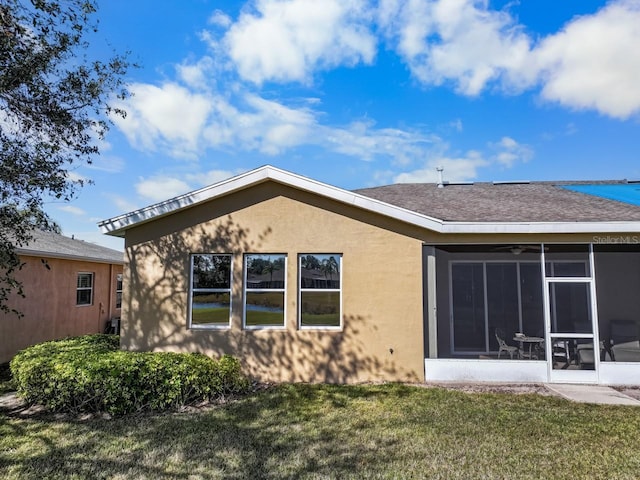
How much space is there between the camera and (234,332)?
9.07 m

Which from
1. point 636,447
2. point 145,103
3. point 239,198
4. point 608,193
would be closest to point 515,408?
point 636,447

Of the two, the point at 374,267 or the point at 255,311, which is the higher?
the point at 374,267

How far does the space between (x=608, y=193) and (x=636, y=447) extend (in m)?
9.10

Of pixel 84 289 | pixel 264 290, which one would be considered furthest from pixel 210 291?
pixel 84 289

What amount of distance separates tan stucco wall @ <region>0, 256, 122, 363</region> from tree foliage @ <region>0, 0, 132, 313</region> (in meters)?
5.00

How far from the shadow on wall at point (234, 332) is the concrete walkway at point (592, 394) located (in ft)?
10.0

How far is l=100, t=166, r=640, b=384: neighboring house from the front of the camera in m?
8.88

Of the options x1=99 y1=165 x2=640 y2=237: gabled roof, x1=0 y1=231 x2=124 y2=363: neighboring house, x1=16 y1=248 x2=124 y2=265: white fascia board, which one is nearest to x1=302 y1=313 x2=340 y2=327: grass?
x1=99 y1=165 x2=640 y2=237: gabled roof

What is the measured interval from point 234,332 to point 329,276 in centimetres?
264

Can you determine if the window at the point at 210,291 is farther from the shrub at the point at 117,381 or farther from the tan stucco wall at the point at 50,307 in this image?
the tan stucco wall at the point at 50,307

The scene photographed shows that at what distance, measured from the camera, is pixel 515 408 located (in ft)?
22.6

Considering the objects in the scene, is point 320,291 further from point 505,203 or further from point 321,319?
point 505,203

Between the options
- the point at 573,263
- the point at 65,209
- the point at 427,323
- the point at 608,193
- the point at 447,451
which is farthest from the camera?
the point at 608,193

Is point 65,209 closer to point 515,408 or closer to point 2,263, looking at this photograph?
point 2,263
